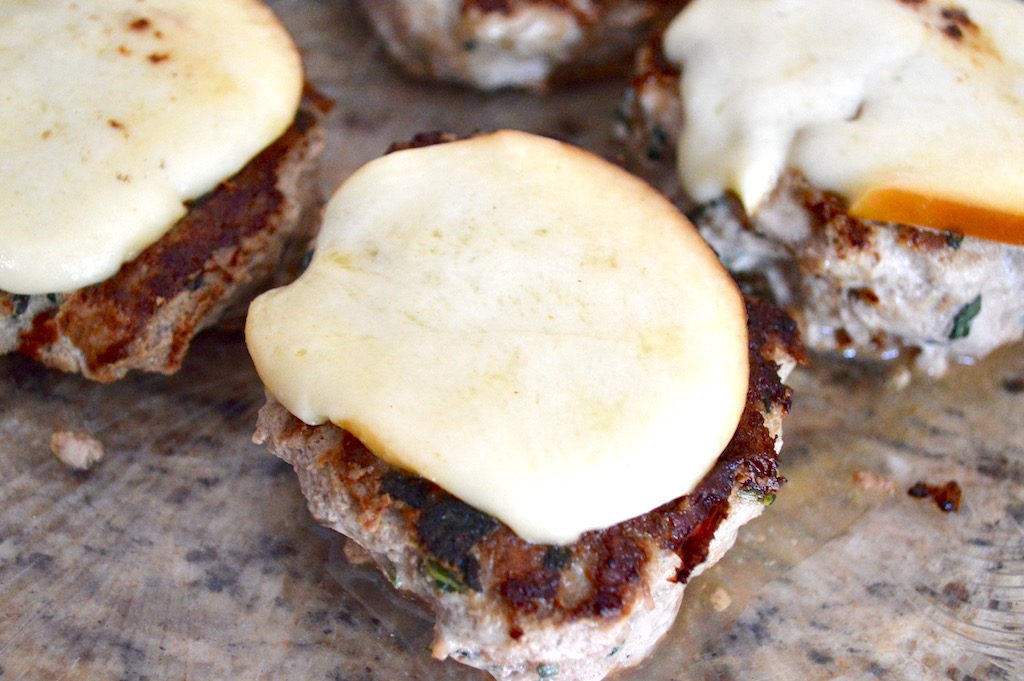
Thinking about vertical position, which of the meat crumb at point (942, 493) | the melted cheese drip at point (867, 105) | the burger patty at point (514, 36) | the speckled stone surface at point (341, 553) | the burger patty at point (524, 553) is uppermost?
the melted cheese drip at point (867, 105)

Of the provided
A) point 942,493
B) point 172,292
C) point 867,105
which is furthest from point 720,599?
point 172,292

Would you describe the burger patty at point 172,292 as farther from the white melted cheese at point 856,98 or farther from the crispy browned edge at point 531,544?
the white melted cheese at point 856,98

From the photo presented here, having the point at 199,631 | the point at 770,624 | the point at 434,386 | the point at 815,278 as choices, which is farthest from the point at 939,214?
the point at 199,631

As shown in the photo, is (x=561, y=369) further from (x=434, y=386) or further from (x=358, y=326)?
(x=358, y=326)

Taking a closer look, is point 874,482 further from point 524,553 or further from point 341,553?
point 341,553

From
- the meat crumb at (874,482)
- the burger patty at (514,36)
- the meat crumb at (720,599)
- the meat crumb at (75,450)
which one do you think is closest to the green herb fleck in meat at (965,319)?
the meat crumb at (874,482)
